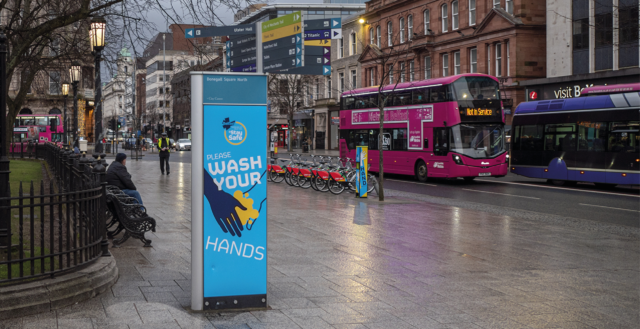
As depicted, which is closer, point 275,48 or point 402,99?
point 275,48

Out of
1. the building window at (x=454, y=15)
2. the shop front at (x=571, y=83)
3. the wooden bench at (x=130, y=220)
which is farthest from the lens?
the building window at (x=454, y=15)

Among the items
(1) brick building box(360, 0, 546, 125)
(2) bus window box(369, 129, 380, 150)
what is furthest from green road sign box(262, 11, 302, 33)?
(1) brick building box(360, 0, 546, 125)

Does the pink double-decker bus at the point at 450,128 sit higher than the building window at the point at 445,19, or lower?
lower

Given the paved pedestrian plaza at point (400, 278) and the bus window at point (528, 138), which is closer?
the paved pedestrian plaza at point (400, 278)

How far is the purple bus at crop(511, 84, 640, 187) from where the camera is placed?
21.3 m

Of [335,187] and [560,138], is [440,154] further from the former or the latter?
[335,187]

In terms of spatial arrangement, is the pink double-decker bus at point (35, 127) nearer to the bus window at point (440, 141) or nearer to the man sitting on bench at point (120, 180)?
the bus window at point (440, 141)

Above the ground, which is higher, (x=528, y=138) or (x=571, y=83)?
(x=571, y=83)

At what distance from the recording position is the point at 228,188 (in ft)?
19.1

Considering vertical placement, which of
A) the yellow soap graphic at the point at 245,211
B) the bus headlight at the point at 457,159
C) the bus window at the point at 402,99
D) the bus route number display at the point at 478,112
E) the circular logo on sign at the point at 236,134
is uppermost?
the bus window at the point at 402,99

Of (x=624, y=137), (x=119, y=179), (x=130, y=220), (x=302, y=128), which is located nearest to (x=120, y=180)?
(x=119, y=179)

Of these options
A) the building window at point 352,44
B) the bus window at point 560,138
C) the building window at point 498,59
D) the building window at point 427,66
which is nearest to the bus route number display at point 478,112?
the bus window at point 560,138

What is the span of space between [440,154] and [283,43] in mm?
19546

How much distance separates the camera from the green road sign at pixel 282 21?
5.85 m
